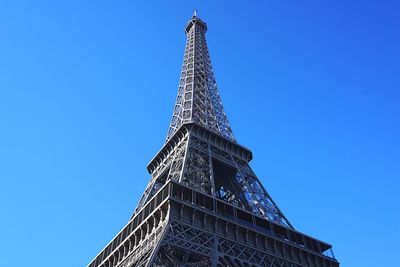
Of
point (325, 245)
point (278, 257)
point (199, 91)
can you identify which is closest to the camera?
point (278, 257)

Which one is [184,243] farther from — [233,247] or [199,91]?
[199,91]

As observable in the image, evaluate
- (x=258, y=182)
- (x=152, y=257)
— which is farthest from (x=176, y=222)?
(x=258, y=182)

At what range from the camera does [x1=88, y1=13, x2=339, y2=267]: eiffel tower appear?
30.1m

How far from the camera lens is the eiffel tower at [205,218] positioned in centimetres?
3006

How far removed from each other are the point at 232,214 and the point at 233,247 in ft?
10.2

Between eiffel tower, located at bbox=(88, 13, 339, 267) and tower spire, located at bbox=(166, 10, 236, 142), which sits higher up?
tower spire, located at bbox=(166, 10, 236, 142)

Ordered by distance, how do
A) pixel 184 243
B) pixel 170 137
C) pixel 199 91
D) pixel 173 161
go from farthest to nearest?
1. pixel 199 91
2. pixel 170 137
3. pixel 173 161
4. pixel 184 243

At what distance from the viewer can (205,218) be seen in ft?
107

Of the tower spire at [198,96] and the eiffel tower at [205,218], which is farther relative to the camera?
the tower spire at [198,96]

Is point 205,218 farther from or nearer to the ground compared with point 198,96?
nearer to the ground

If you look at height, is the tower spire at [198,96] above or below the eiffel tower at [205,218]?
above

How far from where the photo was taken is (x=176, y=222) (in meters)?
30.7

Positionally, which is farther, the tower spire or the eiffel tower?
the tower spire

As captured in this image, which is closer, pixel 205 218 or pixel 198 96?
pixel 205 218
